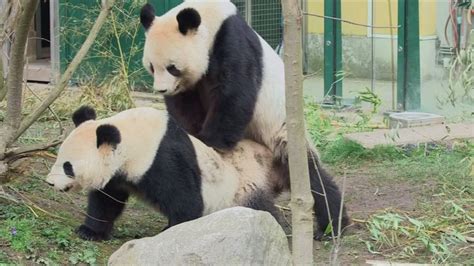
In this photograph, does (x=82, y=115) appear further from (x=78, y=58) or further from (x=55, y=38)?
(x=55, y=38)

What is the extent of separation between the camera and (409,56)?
10.4 m

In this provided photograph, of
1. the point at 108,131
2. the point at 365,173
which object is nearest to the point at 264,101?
the point at 108,131

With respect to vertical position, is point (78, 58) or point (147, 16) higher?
point (147, 16)

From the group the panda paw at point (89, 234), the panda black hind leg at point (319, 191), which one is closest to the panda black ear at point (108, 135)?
the panda paw at point (89, 234)

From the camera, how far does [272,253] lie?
4426 mm

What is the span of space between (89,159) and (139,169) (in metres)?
0.30

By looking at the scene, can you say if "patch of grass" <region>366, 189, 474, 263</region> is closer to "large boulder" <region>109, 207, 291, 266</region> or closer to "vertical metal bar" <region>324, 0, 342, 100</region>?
"large boulder" <region>109, 207, 291, 266</region>

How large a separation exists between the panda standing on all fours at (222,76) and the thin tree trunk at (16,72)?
76cm

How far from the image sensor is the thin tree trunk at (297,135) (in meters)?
3.39

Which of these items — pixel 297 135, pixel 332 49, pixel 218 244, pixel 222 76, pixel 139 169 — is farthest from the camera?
pixel 332 49

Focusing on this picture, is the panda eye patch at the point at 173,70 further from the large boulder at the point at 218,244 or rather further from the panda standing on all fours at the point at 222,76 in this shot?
the large boulder at the point at 218,244

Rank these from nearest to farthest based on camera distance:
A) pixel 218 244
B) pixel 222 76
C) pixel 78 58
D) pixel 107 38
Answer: pixel 218 244, pixel 222 76, pixel 78 58, pixel 107 38

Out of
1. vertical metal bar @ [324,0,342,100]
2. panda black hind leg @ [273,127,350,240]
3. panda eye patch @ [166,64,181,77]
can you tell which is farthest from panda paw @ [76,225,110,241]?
vertical metal bar @ [324,0,342,100]

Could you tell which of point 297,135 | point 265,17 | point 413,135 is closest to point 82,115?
point 297,135
